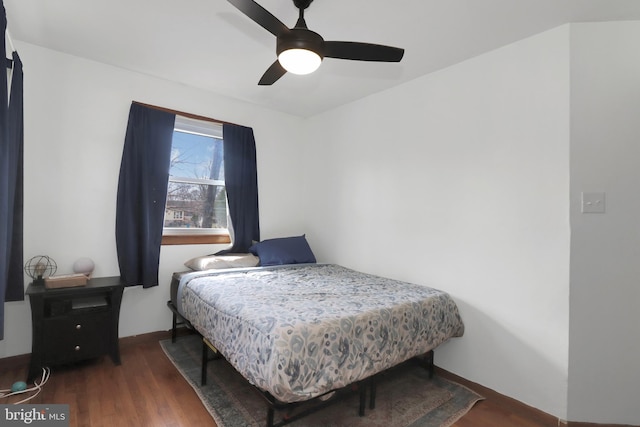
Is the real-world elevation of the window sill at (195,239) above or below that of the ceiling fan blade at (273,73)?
below

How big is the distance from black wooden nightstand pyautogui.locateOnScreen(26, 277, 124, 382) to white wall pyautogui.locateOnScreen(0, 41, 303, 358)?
35 cm

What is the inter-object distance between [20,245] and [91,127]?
1.06 metres

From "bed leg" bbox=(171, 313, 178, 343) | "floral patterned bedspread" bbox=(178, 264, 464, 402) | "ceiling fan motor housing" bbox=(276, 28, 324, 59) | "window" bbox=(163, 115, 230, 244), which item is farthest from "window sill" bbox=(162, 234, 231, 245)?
"ceiling fan motor housing" bbox=(276, 28, 324, 59)

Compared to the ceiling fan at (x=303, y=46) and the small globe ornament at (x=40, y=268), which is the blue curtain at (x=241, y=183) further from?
the ceiling fan at (x=303, y=46)

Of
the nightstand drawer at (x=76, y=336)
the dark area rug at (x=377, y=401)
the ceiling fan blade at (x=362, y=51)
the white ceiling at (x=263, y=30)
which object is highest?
the white ceiling at (x=263, y=30)

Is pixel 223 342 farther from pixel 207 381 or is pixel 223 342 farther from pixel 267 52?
pixel 267 52

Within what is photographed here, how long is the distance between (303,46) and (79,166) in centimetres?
221

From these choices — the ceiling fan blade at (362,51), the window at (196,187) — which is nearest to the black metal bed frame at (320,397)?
the window at (196,187)

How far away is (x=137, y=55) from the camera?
8.24 ft

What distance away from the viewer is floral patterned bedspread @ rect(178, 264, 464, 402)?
1.51 m

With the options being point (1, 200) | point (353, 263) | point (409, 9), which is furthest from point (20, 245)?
point (409, 9)

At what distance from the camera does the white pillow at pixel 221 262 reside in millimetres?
2924

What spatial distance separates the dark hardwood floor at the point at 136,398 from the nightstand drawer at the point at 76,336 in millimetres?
144

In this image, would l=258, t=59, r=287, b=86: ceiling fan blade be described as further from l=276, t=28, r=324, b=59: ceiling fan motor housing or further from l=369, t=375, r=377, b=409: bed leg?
l=369, t=375, r=377, b=409: bed leg
